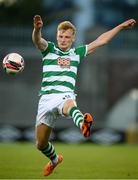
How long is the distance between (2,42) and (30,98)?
3.00m

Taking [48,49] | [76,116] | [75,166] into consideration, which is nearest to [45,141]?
[76,116]

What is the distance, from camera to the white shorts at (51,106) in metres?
14.0

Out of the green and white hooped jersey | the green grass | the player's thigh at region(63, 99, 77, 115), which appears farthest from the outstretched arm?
the green grass

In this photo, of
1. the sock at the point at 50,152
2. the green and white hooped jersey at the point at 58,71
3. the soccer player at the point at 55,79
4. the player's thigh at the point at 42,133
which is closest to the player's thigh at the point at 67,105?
the soccer player at the point at 55,79

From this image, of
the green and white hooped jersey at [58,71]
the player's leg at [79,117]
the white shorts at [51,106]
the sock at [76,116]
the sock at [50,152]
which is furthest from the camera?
the sock at [50,152]

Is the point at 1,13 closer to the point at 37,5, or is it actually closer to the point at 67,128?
the point at 37,5

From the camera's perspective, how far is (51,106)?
14.1m

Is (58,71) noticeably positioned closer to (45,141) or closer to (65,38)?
(65,38)

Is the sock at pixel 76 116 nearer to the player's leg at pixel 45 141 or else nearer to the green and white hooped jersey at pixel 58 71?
the green and white hooped jersey at pixel 58 71

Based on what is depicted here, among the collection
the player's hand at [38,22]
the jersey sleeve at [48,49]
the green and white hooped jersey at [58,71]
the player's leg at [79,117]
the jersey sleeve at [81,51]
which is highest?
the player's hand at [38,22]

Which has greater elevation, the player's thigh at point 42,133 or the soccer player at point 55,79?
the soccer player at point 55,79

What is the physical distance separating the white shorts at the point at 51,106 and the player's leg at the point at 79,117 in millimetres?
134

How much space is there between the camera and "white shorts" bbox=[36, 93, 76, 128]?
45.8 ft

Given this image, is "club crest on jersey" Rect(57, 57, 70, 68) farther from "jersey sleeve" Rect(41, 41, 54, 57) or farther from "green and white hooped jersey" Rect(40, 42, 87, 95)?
"jersey sleeve" Rect(41, 41, 54, 57)
